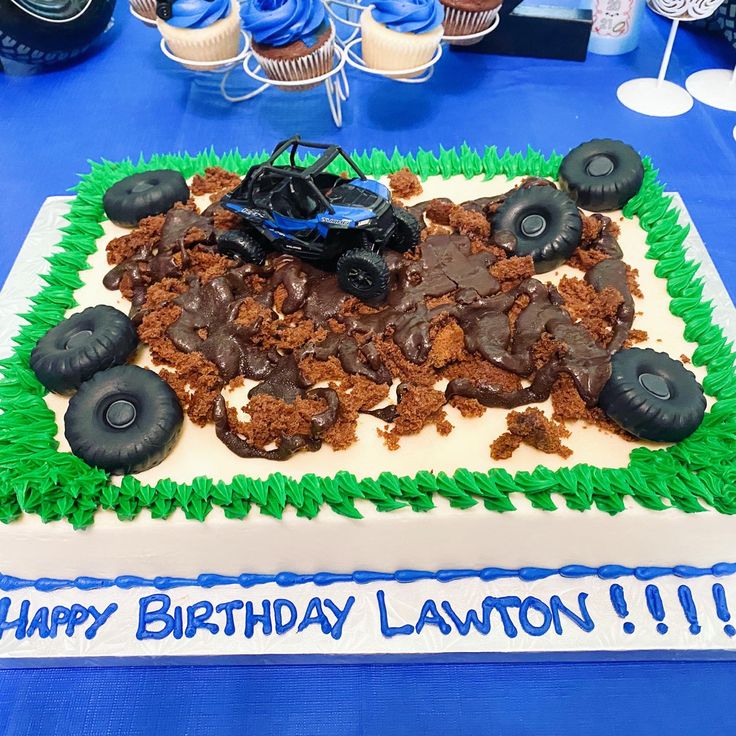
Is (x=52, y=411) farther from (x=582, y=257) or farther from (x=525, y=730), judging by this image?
(x=582, y=257)

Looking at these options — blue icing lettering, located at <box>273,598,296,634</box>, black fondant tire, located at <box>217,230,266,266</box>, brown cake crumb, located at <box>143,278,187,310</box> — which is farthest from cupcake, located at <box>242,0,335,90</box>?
blue icing lettering, located at <box>273,598,296,634</box>

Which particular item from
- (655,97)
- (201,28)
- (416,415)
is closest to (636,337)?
(416,415)

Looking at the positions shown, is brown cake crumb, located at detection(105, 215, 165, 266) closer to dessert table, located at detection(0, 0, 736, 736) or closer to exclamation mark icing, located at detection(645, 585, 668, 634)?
dessert table, located at detection(0, 0, 736, 736)

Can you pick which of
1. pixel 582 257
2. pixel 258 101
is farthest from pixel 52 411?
pixel 258 101

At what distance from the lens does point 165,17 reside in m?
5.45

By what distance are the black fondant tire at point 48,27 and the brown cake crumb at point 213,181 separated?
3451 mm

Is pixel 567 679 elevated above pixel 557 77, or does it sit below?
below

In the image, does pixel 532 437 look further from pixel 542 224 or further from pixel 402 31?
pixel 402 31

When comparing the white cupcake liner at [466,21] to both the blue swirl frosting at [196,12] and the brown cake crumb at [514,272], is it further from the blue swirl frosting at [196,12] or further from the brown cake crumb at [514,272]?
the brown cake crumb at [514,272]

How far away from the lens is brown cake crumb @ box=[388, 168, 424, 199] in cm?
420

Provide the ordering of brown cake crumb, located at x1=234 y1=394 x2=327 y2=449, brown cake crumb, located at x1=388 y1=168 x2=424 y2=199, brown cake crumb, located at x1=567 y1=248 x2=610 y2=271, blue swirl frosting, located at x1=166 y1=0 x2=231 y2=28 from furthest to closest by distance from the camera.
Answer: blue swirl frosting, located at x1=166 y1=0 x2=231 y2=28 < brown cake crumb, located at x1=388 y1=168 x2=424 y2=199 < brown cake crumb, located at x1=567 y1=248 x2=610 y2=271 < brown cake crumb, located at x1=234 y1=394 x2=327 y2=449

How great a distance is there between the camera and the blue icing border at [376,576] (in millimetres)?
3121

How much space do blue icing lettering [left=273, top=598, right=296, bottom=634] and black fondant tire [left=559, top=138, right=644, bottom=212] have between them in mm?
2785

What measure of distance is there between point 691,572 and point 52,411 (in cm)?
307
